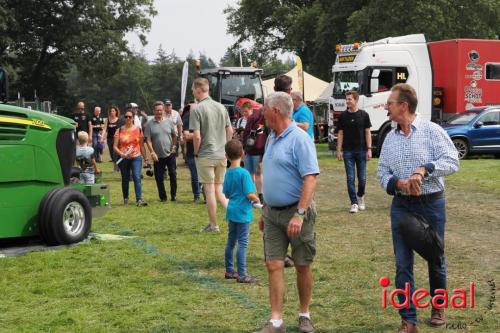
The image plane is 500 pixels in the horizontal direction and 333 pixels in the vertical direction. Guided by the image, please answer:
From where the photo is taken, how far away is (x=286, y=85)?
816cm

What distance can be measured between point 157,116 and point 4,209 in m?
5.76

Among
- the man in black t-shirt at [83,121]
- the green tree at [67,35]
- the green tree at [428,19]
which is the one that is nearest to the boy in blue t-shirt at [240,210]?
the man in black t-shirt at [83,121]

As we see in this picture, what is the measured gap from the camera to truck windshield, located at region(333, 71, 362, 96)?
82.4 feet

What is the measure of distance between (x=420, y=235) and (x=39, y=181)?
5184 mm

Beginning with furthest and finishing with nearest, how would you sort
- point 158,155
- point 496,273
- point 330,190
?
point 330,190, point 158,155, point 496,273

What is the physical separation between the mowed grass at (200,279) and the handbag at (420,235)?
0.62m

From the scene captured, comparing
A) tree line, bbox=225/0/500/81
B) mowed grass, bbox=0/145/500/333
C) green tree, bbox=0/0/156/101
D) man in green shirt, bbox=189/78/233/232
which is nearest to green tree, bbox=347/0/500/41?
tree line, bbox=225/0/500/81

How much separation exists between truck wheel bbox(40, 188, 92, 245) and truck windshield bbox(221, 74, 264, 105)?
49.2 ft

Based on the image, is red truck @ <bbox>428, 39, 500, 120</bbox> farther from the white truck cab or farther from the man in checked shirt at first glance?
the man in checked shirt

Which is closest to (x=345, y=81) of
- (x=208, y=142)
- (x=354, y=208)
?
(x=354, y=208)

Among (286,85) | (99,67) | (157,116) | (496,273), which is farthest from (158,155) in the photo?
(99,67)

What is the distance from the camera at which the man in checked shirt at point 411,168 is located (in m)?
5.58

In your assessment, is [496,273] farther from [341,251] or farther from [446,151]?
[446,151]

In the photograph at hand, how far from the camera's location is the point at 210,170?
1032cm
